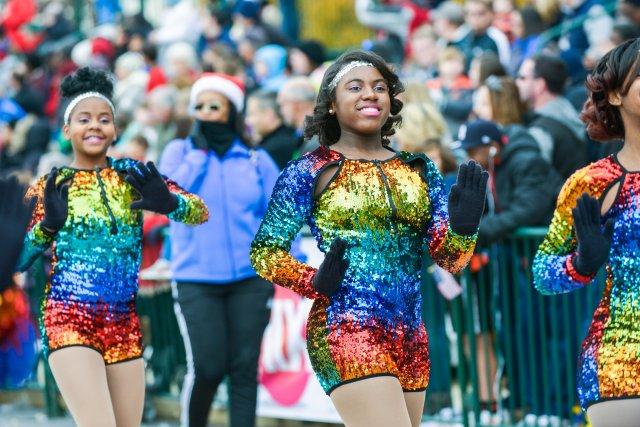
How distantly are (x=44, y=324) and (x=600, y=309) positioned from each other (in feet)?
9.59

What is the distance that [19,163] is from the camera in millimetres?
15562

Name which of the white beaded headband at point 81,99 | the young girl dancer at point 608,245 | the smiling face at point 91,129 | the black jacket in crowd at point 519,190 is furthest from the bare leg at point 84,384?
the black jacket in crowd at point 519,190

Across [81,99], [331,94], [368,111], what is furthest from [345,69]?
[81,99]

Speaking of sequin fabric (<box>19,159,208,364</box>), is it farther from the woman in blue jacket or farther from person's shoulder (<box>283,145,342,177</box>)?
person's shoulder (<box>283,145,342,177</box>)

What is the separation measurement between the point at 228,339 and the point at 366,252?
2.65m

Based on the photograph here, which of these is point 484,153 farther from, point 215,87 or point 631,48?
point 631,48

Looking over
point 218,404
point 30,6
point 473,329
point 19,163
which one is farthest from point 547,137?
point 30,6

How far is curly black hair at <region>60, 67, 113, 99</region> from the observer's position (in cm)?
701

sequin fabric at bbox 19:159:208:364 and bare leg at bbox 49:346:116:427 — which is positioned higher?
sequin fabric at bbox 19:159:208:364

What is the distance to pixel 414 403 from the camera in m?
5.48

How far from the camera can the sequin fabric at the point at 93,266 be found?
6.56 meters

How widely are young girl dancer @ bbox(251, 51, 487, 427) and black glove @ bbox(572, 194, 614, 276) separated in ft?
1.63

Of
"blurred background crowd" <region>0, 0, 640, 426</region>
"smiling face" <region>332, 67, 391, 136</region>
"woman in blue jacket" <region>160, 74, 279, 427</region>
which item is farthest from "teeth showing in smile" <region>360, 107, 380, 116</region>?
"woman in blue jacket" <region>160, 74, 279, 427</region>

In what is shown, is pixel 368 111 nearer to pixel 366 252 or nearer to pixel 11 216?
pixel 366 252
